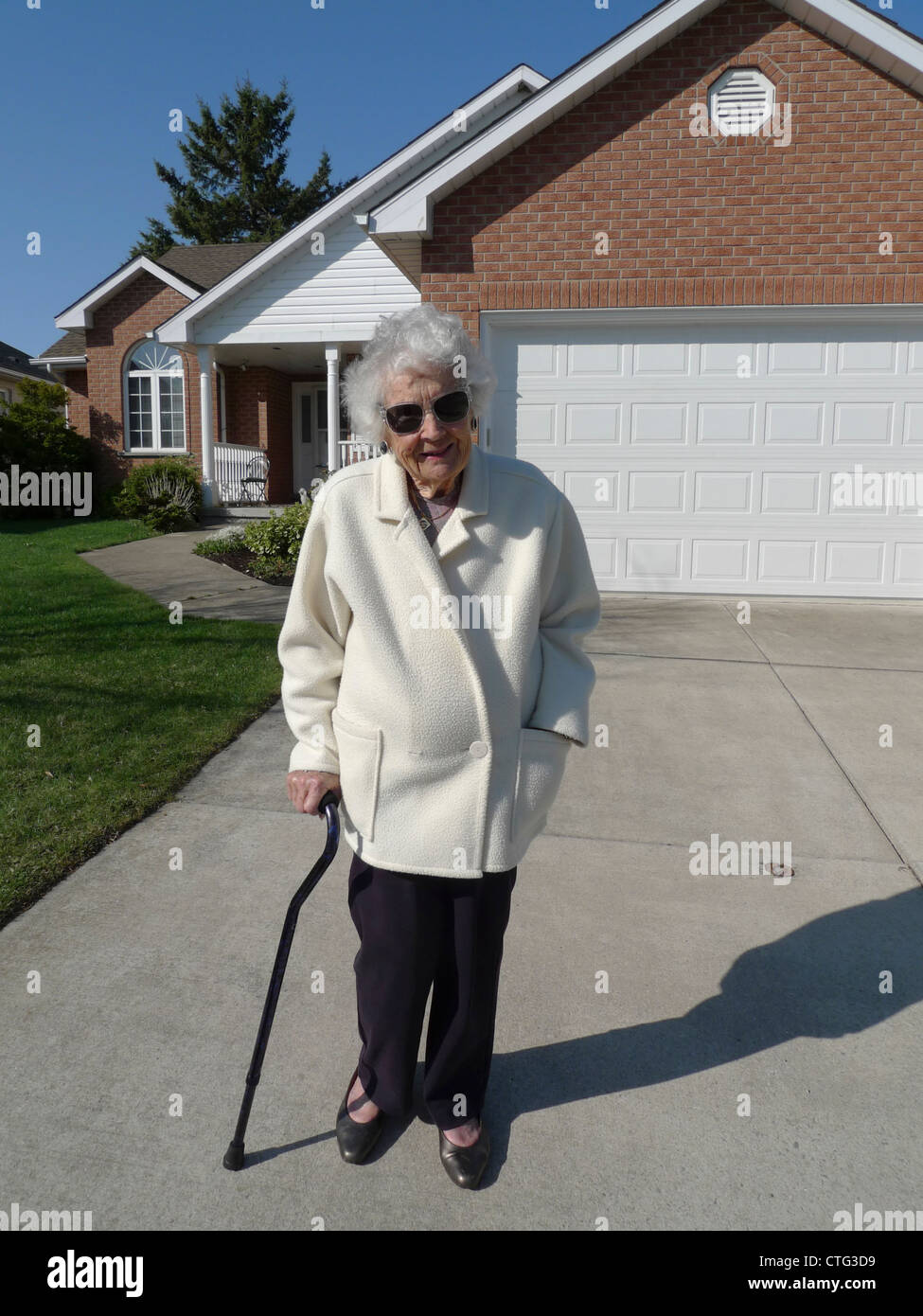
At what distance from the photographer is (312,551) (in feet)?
7.25

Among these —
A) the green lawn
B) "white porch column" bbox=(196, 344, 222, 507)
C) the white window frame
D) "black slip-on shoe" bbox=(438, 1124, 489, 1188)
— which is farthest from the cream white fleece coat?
the white window frame

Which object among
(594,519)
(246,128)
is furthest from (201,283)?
(246,128)

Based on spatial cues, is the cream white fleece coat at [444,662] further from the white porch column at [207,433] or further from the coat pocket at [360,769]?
the white porch column at [207,433]

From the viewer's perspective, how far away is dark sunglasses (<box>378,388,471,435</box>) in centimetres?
211

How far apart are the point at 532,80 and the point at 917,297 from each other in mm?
9246

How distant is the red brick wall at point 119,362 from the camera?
1914 cm

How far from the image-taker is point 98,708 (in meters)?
5.35

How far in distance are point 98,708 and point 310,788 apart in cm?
352

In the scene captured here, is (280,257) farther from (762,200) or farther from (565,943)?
(565,943)

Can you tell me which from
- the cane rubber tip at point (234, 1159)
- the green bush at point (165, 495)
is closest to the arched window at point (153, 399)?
the green bush at point (165, 495)

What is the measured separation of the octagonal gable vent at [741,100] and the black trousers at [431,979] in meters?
8.27

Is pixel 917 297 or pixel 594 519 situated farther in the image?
pixel 594 519

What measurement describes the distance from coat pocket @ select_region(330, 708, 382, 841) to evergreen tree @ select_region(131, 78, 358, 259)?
4033 centimetres

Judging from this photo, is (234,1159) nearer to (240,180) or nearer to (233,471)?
(233,471)
